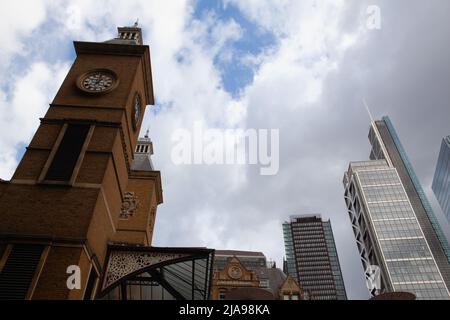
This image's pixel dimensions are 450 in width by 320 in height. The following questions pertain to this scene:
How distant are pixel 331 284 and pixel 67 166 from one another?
508 feet

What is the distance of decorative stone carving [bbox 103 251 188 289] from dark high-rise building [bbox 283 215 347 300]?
143 metres

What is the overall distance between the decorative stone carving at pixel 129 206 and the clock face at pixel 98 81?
10453 mm

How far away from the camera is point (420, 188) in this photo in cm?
11500

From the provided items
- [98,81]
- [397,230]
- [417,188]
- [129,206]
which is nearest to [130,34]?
[98,81]

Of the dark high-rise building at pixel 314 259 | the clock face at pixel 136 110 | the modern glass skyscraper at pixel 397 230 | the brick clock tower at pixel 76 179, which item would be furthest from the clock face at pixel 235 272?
the dark high-rise building at pixel 314 259

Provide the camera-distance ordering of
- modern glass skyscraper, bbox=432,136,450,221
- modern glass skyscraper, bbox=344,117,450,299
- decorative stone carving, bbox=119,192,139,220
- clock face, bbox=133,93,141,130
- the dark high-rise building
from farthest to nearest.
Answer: the dark high-rise building → modern glass skyscraper, bbox=432,136,450,221 → modern glass skyscraper, bbox=344,117,450,299 → decorative stone carving, bbox=119,192,139,220 → clock face, bbox=133,93,141,130

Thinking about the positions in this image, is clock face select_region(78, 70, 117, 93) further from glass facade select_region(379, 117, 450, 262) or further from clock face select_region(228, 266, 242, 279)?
glass facade select_region(379, 117, 450, 262)

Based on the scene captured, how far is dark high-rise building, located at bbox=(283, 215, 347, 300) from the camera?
151 metres

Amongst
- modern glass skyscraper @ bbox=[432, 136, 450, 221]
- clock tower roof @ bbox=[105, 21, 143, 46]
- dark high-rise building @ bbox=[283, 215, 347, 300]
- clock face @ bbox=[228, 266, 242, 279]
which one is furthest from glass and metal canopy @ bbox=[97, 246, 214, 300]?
dark high-rise building @ bbox=[283, 215, 347, 300]

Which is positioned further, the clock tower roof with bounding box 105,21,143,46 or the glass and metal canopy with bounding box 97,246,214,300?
the clock tower roof with bounding box 105,21,143,46

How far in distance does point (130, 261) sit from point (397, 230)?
9245 centimetres

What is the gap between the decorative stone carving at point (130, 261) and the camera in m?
14.6
